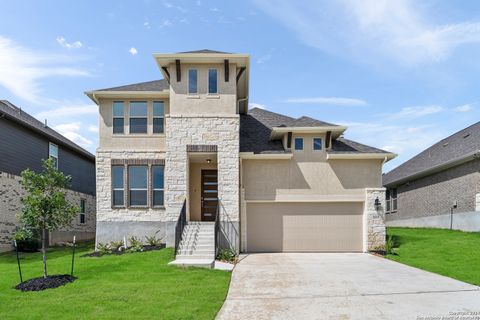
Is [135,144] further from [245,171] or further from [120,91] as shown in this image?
[245,171]

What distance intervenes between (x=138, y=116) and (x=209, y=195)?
182 inches

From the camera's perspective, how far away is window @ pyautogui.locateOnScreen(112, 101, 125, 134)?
55.3 feet

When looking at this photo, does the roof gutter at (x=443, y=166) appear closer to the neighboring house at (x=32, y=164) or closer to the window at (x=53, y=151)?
the neighboring house at (x=32, y=164)

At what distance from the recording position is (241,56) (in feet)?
50.1

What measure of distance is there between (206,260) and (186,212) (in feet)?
11.0

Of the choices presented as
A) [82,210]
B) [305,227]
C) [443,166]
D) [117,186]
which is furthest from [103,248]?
[443,166]

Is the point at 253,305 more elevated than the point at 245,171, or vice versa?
the point at 245,171

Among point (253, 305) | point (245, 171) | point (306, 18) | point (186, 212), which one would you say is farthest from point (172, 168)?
point (253, 305)

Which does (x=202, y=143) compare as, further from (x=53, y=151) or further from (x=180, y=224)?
(x=53, y=151)

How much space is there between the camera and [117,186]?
16578 millimetres

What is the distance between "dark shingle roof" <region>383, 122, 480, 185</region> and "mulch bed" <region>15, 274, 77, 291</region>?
18.2m

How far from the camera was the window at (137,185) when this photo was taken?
54.1ft

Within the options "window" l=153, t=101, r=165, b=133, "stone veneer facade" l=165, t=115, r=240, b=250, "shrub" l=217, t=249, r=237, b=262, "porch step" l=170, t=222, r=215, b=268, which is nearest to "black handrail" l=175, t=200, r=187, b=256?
"porch step" l=170, t=222, r=215, b=268

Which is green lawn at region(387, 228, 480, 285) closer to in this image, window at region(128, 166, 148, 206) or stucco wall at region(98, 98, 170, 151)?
window at region(128, 166, 148, 206)
